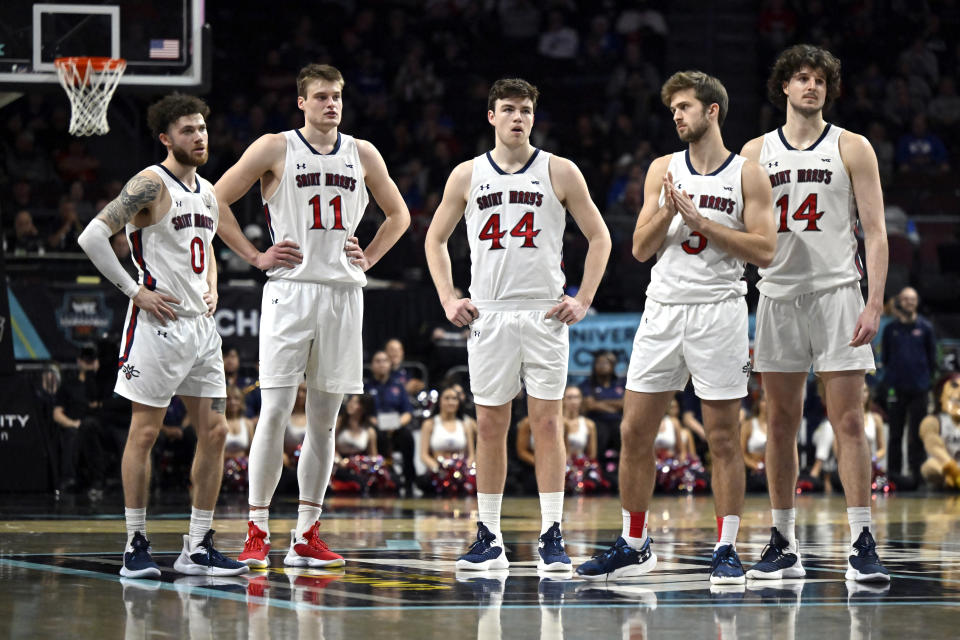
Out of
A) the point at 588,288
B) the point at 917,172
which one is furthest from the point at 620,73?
the point at 588,288

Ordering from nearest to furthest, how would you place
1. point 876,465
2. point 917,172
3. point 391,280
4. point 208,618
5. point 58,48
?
point 208,618, point 58,48, point 876,465, point 391,280, point 917,172

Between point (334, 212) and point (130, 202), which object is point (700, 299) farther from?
point (130, 202)

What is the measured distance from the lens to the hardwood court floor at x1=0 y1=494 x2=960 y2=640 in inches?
221

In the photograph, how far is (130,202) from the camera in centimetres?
729

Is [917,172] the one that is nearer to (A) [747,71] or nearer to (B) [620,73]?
(A) [747,71]

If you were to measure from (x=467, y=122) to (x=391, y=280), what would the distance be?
17.5ft

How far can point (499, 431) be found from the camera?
7680mm

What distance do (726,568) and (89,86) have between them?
785cm

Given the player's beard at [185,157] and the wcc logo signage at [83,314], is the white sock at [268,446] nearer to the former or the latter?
the player's beard at [185,157]

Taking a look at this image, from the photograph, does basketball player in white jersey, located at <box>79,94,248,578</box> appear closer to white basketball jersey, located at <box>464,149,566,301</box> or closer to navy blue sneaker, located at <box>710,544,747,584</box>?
white basketball jersey, located at <box>464,149,566,301</box>

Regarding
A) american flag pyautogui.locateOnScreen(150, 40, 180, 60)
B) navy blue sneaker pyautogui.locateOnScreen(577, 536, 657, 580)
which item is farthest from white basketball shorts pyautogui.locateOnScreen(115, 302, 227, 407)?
american flag pyautogui.locateOnScreen(150, 40, 180, 60)

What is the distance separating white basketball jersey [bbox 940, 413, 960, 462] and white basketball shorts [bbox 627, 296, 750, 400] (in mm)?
9844

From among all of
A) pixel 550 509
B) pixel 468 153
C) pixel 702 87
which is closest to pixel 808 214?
pixel 702 87

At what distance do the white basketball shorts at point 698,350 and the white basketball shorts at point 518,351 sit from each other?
59 centimetres
